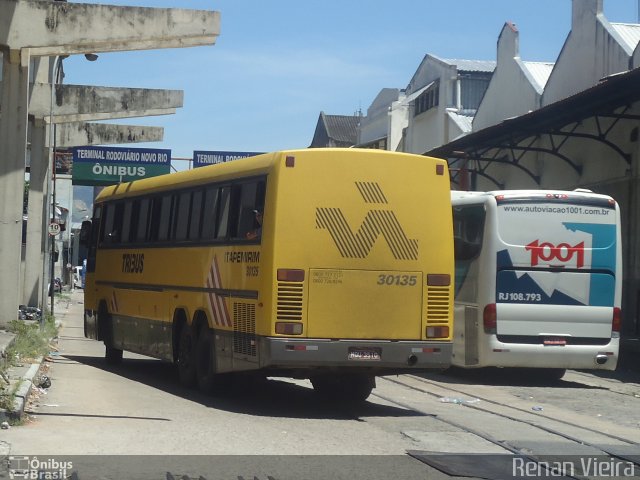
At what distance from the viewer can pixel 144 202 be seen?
18.3 m

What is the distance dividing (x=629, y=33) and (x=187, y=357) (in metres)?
19.7

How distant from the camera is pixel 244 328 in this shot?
1358 cm

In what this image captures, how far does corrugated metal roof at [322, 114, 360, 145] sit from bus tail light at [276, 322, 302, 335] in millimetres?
83840

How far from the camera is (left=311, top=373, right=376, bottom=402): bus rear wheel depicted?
1495 cm

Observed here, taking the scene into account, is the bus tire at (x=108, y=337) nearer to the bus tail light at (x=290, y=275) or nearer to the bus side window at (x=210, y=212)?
the bus side window at (x=210, y=212)

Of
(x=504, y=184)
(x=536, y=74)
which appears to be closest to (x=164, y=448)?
(x=504, y=184)

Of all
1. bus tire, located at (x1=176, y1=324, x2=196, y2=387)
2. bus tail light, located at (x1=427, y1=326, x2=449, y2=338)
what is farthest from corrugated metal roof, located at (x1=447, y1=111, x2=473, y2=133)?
bus tail light, located at (x1=427, y1=326, x2=449, y2=338)

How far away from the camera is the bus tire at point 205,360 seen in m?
14.9

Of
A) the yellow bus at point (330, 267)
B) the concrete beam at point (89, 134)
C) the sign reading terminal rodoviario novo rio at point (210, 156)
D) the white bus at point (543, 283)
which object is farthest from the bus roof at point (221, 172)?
the sign reading terminal rodoviario novo rio at point (210, 156)

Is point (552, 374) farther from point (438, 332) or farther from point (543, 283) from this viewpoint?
point (438, 332)

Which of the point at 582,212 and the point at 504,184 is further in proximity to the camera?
the point at 504,184

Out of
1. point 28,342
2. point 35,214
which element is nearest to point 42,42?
point 28,342

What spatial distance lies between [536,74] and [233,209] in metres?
26.7

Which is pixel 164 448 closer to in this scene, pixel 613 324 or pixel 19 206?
pixel 613 324
